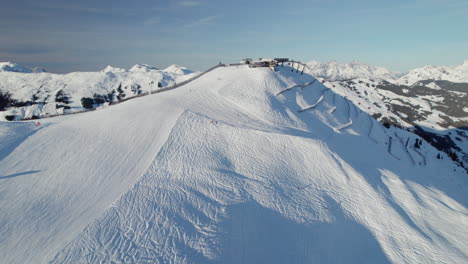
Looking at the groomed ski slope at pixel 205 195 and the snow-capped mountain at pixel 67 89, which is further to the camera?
the snow-capped mountain at pixel 67 89

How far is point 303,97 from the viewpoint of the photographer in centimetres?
4191

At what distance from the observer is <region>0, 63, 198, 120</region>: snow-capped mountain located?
120375 millimetres

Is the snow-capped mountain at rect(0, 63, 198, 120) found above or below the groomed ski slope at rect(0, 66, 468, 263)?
below

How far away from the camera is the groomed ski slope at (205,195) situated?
13461 millimetres

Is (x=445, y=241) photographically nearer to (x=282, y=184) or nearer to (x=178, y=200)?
(x=282, y=184)

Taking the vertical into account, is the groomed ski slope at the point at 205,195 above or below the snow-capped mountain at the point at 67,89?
Answer: above

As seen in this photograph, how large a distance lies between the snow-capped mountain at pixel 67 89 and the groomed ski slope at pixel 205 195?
94.6 m

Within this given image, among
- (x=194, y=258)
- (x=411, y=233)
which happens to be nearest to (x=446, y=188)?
(x=411, y=233)

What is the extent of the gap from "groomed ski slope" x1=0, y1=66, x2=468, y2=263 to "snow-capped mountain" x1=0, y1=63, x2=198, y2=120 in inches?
3723

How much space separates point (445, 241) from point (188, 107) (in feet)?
116

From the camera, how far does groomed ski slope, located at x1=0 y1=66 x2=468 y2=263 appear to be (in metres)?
13.5

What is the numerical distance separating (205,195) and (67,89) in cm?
17905

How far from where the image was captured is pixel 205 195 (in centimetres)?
1723

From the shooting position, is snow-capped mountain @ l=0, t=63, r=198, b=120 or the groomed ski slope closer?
the groomed ski slope
